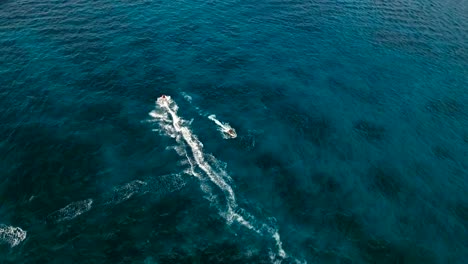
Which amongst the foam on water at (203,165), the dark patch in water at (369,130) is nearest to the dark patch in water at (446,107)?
the dark patch in water at (369,130)

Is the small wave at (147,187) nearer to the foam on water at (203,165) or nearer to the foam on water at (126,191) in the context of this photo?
the foam on water at (126,191)

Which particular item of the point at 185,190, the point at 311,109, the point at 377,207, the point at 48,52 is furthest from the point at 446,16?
the point at 48,52

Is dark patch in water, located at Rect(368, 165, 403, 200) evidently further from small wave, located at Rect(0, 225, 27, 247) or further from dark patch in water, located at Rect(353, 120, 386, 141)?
small wave, located at Rect(0, 225, 27, 247)

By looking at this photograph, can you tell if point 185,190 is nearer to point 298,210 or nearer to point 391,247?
point 298,210

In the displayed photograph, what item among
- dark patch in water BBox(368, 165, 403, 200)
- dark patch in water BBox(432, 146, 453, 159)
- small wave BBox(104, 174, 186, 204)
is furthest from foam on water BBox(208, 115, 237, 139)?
dark patch in water BBox(432, 146, 453, 159)

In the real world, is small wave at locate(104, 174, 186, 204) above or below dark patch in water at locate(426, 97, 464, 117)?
below

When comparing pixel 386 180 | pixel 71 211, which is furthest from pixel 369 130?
pixel 71 211
